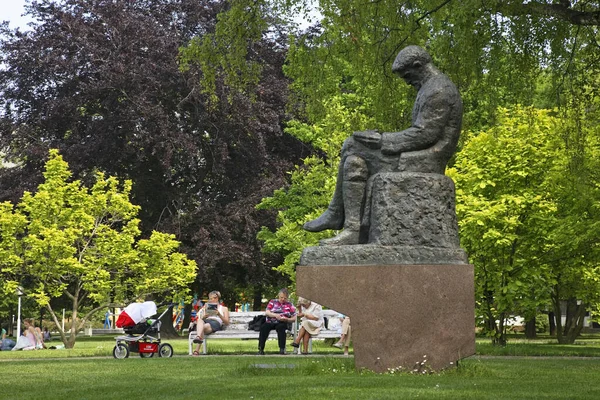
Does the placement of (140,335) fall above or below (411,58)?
below

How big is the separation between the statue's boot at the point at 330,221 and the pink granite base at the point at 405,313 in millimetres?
1252

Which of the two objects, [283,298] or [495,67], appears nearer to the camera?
[495,67]

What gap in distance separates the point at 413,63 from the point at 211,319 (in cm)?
995

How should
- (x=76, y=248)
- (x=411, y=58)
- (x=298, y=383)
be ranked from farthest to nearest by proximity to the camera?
(x=76, y=248), (x=411, y=58), (x=298, y=383)

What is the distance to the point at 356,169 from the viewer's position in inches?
497

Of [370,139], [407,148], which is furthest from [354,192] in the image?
[407,148]

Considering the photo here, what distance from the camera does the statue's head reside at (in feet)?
42.5

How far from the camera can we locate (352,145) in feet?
41.9

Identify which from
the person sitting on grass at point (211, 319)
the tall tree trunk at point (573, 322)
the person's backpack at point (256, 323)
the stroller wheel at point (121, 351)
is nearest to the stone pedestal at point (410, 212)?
the stroller wheel at point (121, 351)

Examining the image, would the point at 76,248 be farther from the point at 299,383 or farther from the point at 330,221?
the point at 299,383

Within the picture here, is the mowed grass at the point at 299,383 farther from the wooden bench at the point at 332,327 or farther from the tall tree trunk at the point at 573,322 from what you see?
the tall tree trunk at the point at 573,322

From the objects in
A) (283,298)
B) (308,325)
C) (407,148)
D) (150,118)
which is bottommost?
(308,325)

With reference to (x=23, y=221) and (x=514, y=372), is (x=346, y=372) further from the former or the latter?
(x=23, y=221)

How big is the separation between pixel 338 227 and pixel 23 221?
16850mm
